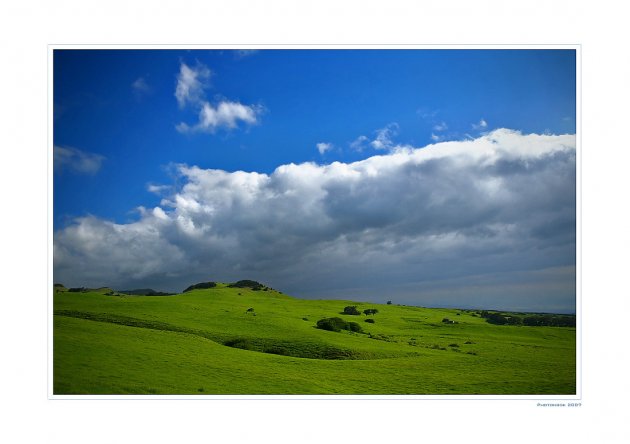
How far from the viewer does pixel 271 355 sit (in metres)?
39.2

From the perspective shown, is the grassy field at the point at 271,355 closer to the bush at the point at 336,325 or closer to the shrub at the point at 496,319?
the bush at the point at 336,325

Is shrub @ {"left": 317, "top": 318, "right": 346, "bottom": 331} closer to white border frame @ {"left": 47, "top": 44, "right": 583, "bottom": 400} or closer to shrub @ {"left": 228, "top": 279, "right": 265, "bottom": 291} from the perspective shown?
white border frame @ {"left": 47, "top": 44, "right": 583, "bottom": 400}

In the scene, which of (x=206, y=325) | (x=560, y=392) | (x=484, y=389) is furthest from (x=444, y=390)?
(x=206, y=325)

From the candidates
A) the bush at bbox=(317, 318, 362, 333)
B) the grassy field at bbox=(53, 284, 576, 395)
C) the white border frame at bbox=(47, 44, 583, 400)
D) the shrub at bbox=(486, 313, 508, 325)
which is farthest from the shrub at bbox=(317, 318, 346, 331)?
the shrub at bbox=(486, 313, 508, 325)

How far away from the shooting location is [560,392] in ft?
99.5

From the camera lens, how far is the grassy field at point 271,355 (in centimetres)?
3031

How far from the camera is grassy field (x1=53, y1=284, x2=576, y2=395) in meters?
30.3

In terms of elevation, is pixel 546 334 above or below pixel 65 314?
below
